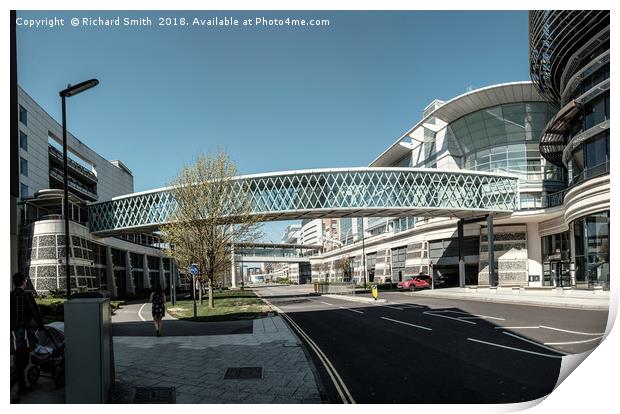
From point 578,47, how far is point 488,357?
2119 centimetres

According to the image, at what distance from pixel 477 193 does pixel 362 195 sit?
1167 cm

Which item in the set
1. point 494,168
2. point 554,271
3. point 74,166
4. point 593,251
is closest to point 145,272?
point 74,166

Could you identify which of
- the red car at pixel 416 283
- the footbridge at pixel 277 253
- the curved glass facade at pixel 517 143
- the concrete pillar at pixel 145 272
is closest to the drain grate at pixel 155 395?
the red car at pixel 416 283

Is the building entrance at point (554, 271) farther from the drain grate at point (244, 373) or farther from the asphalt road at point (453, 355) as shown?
the drain grate at point (244, 373)

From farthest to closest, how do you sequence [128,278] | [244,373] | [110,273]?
[128,278]
[110,273]
[244,373]

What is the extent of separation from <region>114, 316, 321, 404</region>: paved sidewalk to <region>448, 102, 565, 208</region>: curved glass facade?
1725 inches

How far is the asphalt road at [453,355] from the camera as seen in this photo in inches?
272

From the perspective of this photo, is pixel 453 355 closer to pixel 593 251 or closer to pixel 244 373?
pixel 244 373

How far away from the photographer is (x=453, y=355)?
966 cm

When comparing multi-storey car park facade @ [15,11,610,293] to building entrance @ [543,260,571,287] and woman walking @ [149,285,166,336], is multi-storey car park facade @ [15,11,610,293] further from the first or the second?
woman walking @ [149,285,166,336]

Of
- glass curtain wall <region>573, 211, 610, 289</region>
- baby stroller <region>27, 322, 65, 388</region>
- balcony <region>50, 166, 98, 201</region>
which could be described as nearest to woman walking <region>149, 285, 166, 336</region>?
baby stroller <region>27, 322, 65, 388</region>

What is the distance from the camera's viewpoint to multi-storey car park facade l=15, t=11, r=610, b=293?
2366cm

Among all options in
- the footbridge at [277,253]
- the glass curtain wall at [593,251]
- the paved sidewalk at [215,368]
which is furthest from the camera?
the footbridge at [277,253]

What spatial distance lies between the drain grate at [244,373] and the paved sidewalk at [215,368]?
0.12 m
